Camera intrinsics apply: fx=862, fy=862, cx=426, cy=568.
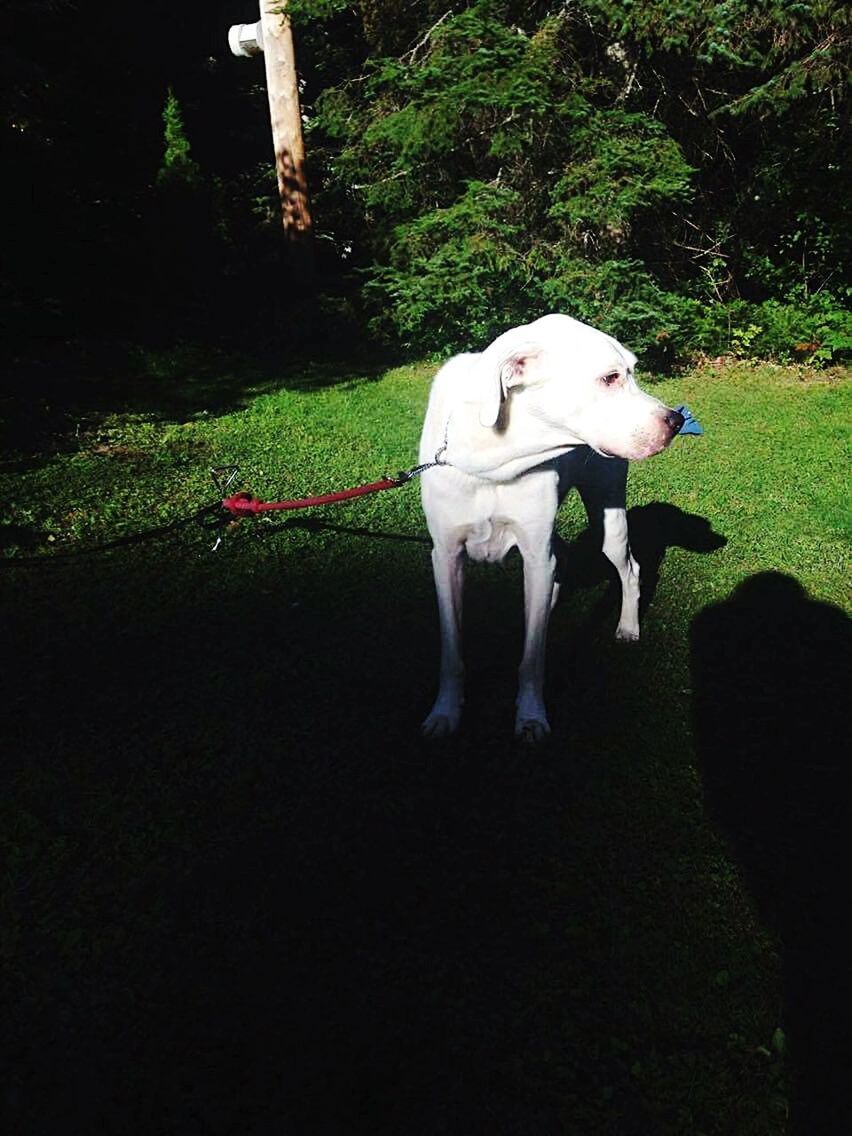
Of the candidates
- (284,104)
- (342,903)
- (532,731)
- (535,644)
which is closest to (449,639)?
(535,644)

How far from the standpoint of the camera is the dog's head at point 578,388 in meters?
2.66

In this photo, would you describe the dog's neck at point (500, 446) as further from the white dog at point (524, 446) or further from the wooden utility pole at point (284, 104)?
the wooden utility pole at point (284, 104)

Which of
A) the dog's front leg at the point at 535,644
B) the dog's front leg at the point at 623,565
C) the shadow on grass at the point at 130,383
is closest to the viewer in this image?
the dog's front leg at the point at 535,644

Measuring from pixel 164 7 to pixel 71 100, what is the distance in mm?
4265

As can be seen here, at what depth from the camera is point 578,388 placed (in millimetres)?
2678

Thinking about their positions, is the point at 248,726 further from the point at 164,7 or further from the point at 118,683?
the point at 164,7

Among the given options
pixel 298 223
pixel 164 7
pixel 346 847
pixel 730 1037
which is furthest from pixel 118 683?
pixel 164 7

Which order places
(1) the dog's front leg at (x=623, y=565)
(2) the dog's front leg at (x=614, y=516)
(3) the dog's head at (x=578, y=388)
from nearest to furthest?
(3) the dog's head at (x=578, y=388), (2) the dog's front leg at (x=614, y=516), (1) the dog's front leg at (x=623, y=565)

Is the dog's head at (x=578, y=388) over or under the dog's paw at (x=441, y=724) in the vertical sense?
over

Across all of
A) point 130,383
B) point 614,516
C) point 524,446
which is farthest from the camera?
point 130,383

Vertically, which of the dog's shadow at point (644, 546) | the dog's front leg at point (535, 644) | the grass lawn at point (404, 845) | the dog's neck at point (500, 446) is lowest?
the dog's shadow at point (644, 546)

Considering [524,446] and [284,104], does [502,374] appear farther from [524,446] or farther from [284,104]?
[284,104]

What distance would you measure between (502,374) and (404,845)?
1.65 m

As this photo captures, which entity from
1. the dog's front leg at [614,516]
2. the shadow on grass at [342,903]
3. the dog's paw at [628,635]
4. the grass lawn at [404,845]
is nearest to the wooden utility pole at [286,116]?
the grass lawn at [404,845]
